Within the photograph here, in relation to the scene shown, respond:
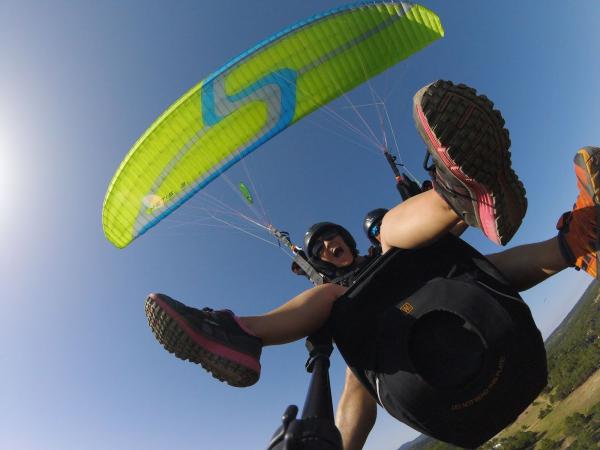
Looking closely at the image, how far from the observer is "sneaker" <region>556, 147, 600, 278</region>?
1783 mm

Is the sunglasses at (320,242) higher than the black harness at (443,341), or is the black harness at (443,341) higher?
the sunglasses at (320,242)

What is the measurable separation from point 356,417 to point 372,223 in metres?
2.59

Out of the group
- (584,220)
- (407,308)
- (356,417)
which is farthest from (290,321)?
(584,220)

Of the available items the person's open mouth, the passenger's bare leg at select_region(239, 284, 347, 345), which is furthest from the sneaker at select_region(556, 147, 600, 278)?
the person's open mouth

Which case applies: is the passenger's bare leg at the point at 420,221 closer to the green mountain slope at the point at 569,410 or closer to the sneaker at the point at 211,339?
the sneaker at the point at 211,339

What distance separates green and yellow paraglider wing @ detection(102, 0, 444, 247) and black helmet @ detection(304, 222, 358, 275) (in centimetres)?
332

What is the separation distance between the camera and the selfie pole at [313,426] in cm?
99

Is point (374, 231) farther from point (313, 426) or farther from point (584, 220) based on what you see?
point (313, 426)

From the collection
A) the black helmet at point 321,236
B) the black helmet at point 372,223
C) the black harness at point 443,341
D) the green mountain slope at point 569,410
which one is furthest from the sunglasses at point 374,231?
the green mountain slope at point 569,410

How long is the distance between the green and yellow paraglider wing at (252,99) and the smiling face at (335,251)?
3535 millimetres

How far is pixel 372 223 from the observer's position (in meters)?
4.79

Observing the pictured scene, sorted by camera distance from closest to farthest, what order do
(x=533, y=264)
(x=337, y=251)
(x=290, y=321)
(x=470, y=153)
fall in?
(x=470, y=153) < (x=290, y=321) < (x=533, y=264) < (x=337, y=251)

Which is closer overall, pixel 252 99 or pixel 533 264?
pixel 533 264

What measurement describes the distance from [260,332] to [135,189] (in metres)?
5.44
